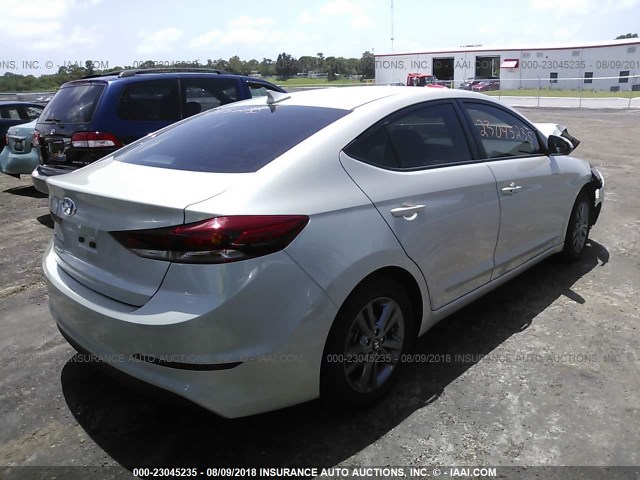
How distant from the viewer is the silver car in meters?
2.15

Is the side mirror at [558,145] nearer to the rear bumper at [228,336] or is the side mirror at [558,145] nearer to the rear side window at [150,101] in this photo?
the rear bumper at [228,336]

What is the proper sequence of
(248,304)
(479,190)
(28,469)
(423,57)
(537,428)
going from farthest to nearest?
(423,57), (479,190), (537,428), (28,469), (248,304)

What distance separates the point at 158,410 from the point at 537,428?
6.51ft

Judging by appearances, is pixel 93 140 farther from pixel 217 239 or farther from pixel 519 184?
pixel 519 184

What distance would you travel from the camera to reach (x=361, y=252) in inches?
97.4

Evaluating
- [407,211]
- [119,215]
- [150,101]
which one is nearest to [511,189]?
[407,211]

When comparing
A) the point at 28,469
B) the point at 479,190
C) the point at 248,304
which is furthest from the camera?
the point at 479,190

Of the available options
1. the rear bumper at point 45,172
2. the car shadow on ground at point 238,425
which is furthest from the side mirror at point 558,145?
the rear bumper at point 45,172

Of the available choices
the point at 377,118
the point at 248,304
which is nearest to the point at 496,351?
the point at 377,118

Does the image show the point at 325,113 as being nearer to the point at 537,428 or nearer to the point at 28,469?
the point at 537,428

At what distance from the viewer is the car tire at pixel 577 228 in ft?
15.1

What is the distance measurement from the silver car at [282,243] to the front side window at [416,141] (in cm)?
1

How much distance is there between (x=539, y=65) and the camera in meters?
56.4

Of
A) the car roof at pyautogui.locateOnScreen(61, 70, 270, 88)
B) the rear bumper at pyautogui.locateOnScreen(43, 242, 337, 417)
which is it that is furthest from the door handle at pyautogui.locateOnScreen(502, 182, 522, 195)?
the car roof at pyautogui.locateOnScreen(61, 70, 270, 88)
